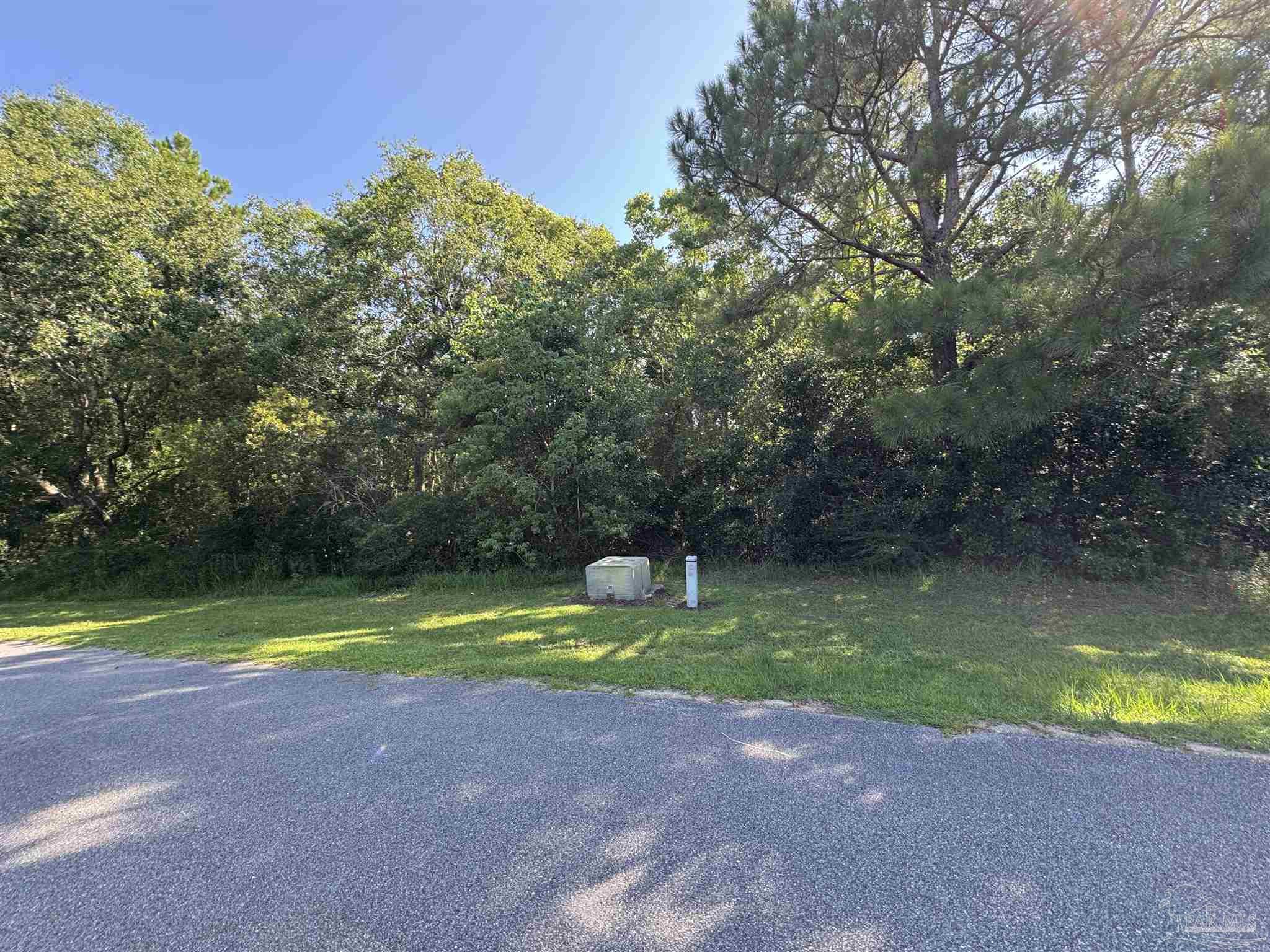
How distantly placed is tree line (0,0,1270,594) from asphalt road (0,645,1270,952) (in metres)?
4.42

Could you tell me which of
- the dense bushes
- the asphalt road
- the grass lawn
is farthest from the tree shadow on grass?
the dense bushes

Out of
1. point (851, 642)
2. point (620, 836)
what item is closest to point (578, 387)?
point (851, 642)

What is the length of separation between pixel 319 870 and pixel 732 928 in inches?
64.0

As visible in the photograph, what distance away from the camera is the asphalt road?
2012mm

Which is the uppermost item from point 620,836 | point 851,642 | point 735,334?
point 735,334

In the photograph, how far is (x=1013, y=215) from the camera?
7.93m

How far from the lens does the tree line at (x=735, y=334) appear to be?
6336mm

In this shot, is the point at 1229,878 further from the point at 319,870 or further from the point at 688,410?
the point at 688,410

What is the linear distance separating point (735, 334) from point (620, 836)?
339 inches

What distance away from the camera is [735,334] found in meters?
10.0

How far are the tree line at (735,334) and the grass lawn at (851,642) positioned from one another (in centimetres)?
113

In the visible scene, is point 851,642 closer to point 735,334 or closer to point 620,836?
point 620,836

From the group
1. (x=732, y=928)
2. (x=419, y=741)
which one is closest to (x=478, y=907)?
(x=732, y=928)

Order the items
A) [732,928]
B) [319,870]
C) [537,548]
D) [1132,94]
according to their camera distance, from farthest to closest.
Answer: [537,548] → [1132,94] → [319,870] → [732,928]
